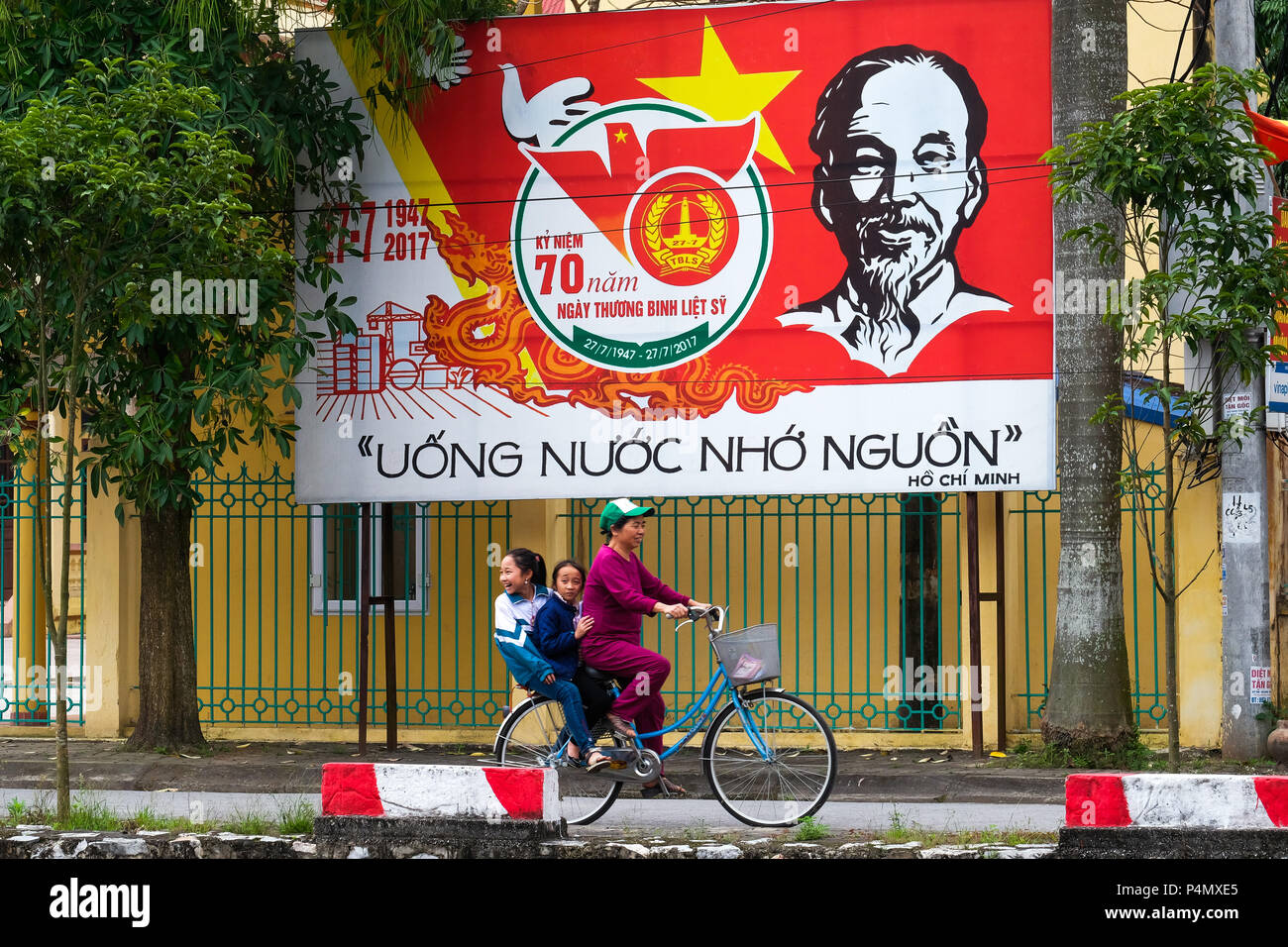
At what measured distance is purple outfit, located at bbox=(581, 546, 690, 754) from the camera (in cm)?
768

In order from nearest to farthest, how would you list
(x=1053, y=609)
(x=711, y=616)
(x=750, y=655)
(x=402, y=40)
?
(x=750, y=655) < (x=711, y=616) < (x=402, y=40) < (x=1053, y=609)

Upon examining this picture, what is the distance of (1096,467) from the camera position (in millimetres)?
9742

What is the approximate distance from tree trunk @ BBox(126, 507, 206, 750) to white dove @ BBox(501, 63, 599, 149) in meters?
3.79

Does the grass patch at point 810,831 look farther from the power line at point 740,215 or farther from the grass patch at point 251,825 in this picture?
the power line at point 740,215

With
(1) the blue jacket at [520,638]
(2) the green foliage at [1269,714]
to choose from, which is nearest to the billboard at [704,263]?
(2) the green foliage at [1269,714]

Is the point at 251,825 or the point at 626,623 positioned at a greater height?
the point at 626,623

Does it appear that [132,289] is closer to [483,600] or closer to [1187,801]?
[483,600]

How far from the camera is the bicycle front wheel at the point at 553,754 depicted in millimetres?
7656

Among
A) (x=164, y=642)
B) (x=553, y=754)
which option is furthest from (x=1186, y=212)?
(x=164, y=642)

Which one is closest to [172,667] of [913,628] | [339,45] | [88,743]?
[88,743]

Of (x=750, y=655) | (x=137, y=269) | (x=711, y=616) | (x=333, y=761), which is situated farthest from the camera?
(x=333, y=761)

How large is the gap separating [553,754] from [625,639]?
28.1 inches

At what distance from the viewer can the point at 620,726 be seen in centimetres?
768

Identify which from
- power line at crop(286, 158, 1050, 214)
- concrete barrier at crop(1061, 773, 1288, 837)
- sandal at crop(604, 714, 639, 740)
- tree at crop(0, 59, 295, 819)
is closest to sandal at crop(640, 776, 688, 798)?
sandal at crop(604, 714, 639, 740)
